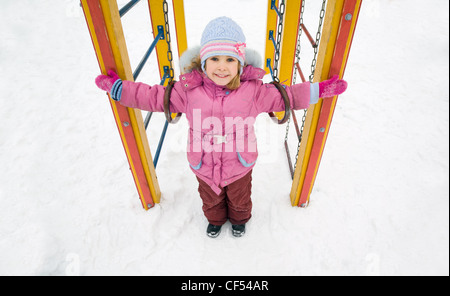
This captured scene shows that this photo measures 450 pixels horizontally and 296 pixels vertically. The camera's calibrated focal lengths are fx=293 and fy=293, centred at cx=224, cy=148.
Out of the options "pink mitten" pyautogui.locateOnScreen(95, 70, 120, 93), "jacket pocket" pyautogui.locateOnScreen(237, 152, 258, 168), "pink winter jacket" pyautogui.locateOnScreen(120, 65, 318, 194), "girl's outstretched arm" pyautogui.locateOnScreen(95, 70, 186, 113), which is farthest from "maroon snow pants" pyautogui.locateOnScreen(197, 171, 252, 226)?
"pink mitten" pyautogui.locateOnScreen(95, 70, 120, 93)

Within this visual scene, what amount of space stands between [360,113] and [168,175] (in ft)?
6.05

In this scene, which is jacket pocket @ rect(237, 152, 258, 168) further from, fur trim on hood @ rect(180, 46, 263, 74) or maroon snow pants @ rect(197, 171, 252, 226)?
fur trim on hood @ rect(180, 46, 263, 74)

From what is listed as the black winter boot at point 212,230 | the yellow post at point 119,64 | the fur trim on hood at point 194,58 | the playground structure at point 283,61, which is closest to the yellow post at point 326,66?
the playground structure at point 283,61

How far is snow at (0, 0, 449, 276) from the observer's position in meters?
1.67

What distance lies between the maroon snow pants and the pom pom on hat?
69cm

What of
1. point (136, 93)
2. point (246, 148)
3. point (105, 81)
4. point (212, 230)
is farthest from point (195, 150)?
point (212, 230)

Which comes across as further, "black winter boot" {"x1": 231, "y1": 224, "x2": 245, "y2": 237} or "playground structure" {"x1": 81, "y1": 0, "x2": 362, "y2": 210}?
"black winter boot" {"x1": 231, "y1": 224, "x2": 245, "y2": 237}

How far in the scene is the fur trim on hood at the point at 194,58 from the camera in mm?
1246

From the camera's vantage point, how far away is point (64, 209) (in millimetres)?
1991

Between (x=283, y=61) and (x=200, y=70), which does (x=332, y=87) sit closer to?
(x=200, y=70)

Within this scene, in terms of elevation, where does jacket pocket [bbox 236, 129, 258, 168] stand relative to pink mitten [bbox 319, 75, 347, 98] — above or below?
below

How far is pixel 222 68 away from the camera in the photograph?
1.16 m

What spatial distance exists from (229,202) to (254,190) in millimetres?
423

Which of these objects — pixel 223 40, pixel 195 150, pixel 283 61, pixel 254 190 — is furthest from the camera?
pixel 283 61
